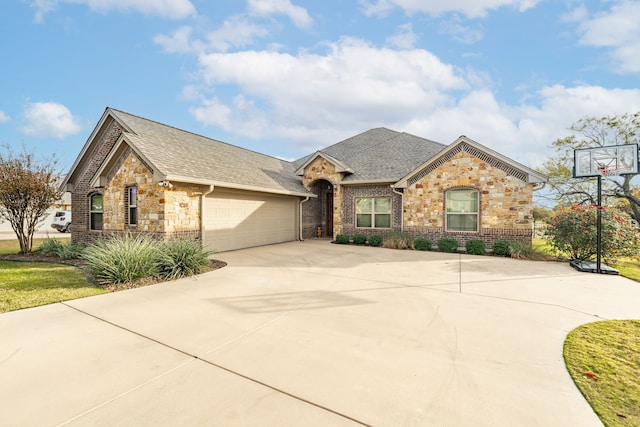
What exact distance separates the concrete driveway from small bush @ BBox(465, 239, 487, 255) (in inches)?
198

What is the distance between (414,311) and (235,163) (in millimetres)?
11806

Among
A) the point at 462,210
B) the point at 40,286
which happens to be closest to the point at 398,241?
the point at 462,210

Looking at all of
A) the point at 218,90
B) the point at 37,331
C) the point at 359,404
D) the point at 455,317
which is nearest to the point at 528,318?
the point at 455,317

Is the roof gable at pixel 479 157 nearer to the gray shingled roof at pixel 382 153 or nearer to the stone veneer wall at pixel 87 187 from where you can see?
the gray shingled roof at pixel 382 153

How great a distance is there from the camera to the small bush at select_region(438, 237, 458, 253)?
12.2 metres

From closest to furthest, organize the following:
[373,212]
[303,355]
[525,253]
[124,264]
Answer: [303,355]
[124,264]
[525,253]
[373,212]

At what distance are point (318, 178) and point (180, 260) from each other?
33.5ft

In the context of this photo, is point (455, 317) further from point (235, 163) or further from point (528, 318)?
point (235, 163)

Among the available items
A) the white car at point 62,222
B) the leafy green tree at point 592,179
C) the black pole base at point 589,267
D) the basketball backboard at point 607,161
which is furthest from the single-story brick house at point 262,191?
the white car at point 62,222

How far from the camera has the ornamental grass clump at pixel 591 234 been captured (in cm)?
914

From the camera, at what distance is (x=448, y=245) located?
12.2 m

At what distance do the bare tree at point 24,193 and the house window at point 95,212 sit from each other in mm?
1496

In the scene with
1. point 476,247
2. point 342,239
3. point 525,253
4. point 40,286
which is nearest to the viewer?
point 40,286

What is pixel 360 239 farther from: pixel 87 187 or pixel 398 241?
pixel 87 187
